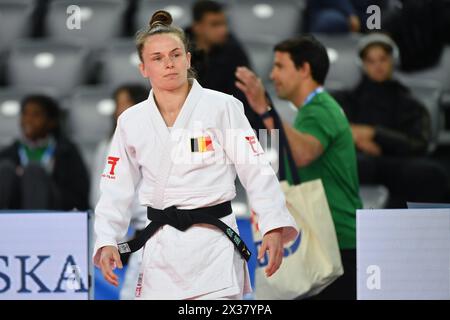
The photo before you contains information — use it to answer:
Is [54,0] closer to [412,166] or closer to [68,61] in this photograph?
[68,61]

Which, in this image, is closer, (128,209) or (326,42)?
(128,209)

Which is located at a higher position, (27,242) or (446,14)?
(446,14)

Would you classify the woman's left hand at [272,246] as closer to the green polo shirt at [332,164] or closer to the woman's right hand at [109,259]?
the woman's right hand at [109,259]

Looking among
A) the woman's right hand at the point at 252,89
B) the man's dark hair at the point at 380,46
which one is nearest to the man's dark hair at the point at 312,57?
the woman's right hand at the point at 252,89

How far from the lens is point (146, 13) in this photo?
441 centimetres

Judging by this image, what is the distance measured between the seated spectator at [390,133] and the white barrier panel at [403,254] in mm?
366

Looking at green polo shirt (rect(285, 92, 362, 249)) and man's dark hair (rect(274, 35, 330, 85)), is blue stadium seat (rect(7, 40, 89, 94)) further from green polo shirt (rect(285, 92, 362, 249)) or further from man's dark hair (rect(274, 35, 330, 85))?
green polo shirt (rect(285, 92, 362, 249))

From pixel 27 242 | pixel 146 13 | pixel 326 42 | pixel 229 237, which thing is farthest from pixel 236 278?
pixel 146 13

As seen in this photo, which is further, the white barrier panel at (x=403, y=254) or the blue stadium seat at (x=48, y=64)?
the blue stadium seat at (x=48, y=64)

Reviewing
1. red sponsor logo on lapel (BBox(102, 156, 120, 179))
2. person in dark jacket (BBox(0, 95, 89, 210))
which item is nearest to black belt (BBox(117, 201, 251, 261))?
red sponsor logo on lapel (BBox(102, 156, 120, 179))

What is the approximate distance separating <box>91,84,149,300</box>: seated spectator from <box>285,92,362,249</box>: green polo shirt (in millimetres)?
600

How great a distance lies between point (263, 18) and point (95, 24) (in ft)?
2.41

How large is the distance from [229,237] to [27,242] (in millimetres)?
946

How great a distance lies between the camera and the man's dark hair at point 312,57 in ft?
12.8
